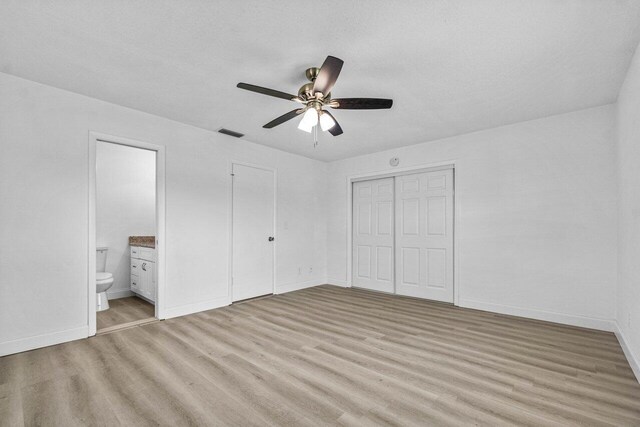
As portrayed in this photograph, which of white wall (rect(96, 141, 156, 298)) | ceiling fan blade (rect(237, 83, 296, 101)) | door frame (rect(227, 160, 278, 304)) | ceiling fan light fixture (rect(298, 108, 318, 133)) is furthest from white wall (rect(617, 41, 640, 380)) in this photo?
white wall (rect(96, 141, 156, 298))

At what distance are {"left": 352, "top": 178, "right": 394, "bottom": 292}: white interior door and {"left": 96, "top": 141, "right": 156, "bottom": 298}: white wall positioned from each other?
3.61m

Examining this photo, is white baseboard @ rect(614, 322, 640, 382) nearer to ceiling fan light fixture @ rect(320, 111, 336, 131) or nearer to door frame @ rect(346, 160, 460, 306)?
door frame @ rect(346, 160, 460, 306)

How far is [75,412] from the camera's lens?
6.11 feet

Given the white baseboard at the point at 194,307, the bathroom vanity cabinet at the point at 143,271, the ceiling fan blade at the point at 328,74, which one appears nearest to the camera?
the ceiling fan blade at the point at 328,74

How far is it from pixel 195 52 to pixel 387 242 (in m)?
4.04

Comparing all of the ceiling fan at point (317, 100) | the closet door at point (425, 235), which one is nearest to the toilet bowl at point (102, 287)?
the ceiling fan at point (317, 100)

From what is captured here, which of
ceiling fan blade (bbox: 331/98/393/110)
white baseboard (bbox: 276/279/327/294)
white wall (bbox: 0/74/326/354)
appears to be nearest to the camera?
ceiling fan blade (bbox: 331/98/393/110)

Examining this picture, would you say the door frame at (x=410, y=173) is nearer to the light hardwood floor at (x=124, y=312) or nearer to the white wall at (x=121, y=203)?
the light hardwood floor at (x=124, y=312)

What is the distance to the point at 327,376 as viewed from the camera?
230 centimetres

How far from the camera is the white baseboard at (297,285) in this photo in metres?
5.20

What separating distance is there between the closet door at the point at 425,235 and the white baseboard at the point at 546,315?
43 centimetres

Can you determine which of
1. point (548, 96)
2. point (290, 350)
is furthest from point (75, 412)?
point (548, 96)

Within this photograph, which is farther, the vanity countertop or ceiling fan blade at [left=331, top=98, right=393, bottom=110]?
the vanity countertop

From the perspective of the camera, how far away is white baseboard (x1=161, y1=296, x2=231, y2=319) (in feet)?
12.3
